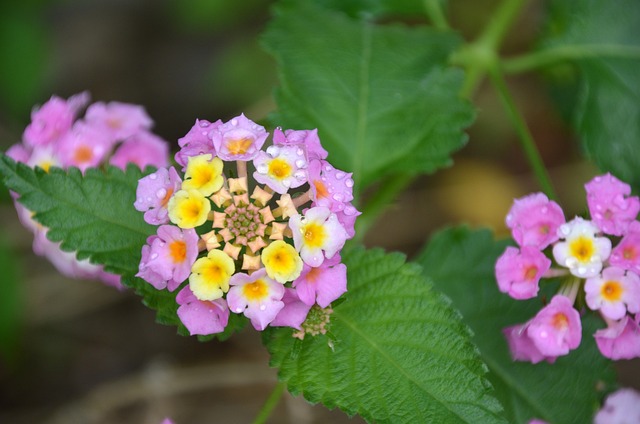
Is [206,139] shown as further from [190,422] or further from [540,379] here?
[190,422]

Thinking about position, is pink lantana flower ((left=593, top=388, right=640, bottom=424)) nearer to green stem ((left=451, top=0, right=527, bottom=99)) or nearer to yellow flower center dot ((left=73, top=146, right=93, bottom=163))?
green stem ((left=451, top=0, right=527, bottom=99))

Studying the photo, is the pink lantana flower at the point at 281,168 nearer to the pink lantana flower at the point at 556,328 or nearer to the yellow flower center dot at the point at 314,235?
the yellow flower center dot at the point at 314,235

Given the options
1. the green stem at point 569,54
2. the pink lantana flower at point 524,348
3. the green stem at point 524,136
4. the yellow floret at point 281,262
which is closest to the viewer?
the yellow floret at point 281,262

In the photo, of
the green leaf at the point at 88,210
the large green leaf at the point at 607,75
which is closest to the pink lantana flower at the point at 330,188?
the green leaf at the point at 88,210

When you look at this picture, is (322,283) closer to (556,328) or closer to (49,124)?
(556,328)

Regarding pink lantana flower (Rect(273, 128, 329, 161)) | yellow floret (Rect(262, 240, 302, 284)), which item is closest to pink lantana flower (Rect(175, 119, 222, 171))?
pink lantana flower (Rect(273, 128, 329, 161))

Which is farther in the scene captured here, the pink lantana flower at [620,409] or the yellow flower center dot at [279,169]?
the pink lantana flower at [620,409]

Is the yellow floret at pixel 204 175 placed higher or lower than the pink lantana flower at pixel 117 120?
lower
